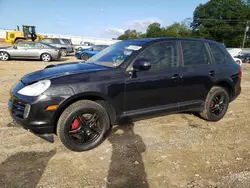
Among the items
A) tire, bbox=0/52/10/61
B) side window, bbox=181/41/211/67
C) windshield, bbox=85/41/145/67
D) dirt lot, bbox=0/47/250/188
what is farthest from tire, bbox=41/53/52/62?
side window, bbox=181/41/211/67

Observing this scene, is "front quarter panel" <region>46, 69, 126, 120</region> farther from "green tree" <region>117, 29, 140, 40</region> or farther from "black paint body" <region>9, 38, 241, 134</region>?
"green tree" <region>117, 29, 140, 40</region>

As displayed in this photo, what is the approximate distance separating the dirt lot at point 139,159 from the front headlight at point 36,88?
904 mm

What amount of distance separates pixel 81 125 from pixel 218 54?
319 centimetres

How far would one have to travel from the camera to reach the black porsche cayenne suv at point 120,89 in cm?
292

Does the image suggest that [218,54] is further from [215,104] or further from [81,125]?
[81,125]

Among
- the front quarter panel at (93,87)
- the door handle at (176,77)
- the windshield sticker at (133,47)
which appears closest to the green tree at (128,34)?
the windshield sticker at (133,47)

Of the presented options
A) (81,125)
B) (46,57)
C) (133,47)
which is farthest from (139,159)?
(46,57)

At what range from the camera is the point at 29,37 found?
2638cm

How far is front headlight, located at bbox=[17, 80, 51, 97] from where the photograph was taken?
113 inches

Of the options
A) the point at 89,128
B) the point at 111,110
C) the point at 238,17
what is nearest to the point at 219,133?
the point at 111,110

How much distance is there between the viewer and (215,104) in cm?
456

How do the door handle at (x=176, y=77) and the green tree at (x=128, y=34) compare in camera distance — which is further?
the green tree at (x=128, y=34)

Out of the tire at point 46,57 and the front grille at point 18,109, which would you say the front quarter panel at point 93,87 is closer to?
the front grille at point 18,109

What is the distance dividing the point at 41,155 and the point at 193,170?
2.13 m
